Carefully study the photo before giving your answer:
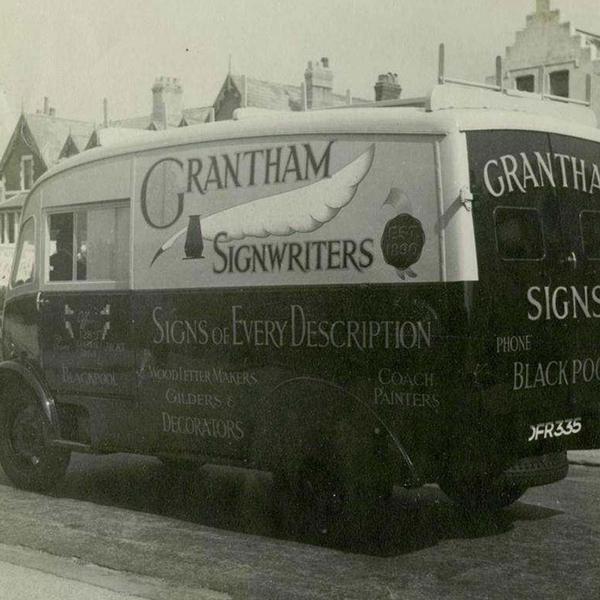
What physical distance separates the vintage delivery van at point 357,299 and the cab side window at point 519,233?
0.01m

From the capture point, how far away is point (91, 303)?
8.28 m

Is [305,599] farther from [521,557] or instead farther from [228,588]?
[521,557]

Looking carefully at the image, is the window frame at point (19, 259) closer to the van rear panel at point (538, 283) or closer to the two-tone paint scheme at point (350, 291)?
the two-tone paint scheme at point (350, 291)

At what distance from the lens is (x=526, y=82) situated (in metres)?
29.1

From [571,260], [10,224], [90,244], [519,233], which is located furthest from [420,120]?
[10,224]

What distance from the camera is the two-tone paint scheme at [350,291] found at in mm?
6262

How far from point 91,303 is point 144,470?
210 centimetres

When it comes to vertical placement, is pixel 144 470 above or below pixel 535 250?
below

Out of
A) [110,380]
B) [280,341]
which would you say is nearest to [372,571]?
[280,341]

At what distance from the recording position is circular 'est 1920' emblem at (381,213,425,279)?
6312 mm

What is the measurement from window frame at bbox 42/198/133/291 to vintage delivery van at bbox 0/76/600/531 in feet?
0.10

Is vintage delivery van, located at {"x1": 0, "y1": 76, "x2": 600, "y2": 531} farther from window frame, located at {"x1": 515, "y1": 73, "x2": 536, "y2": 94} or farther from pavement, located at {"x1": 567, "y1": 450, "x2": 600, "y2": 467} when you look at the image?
window frame, located at {"x1": 515, "y1": 73, "x2": 536, "y2": 94}

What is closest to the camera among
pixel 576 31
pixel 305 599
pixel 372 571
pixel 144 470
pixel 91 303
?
pixel 305 599

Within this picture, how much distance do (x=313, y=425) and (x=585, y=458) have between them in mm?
4201
